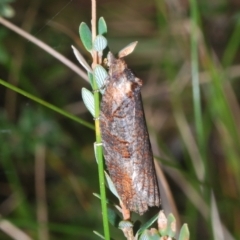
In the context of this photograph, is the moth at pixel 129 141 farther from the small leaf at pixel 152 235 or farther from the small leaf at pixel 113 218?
the small leaf at pixel 152 235

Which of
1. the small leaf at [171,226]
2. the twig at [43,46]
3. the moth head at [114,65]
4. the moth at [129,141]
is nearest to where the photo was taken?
the small leaf at [171,226]

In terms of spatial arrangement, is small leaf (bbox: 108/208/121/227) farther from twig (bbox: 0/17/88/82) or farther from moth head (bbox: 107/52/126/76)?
twig (bbox: 0/17/88/82)

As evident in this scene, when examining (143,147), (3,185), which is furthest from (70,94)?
(143,147)

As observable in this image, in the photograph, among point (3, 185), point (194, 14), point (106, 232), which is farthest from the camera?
point (3, 185)

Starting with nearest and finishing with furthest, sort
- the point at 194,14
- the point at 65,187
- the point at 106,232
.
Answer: the point at 106,232 < the point at 194,14 < the point at 65,187

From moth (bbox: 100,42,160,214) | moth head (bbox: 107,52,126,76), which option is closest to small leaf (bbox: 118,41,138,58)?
moth head (bbox: 107,52,126,76)

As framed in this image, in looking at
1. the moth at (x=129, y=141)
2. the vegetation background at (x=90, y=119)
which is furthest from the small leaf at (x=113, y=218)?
the vegetation background at (x=90, y=119)

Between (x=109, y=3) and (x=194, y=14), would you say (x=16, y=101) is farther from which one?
(x=194, y=14)

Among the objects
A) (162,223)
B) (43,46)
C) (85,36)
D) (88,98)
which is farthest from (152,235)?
(43,46)
